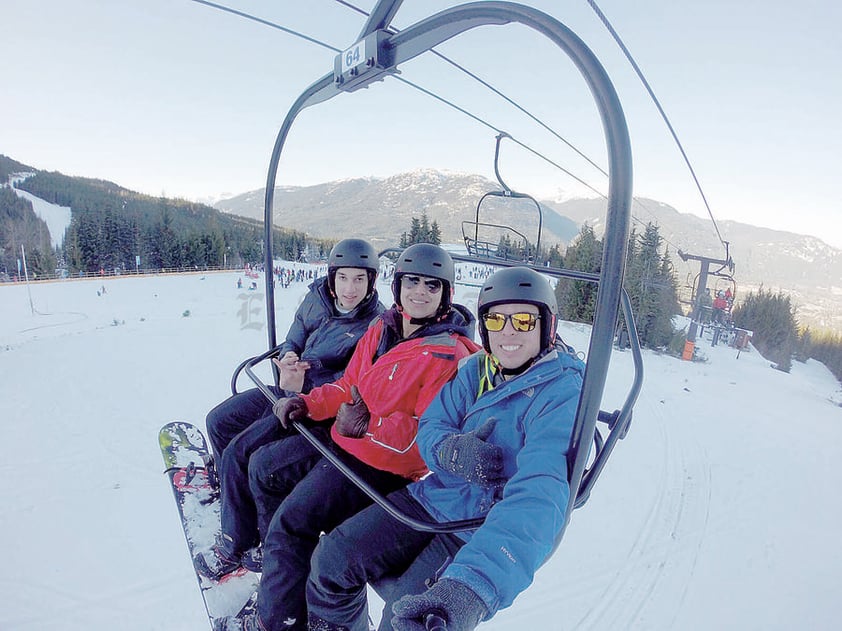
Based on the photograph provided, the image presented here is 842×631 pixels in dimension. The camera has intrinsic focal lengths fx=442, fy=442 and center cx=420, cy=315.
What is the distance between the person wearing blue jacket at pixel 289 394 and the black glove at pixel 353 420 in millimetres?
385

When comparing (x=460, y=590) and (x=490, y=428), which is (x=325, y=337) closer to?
(x=490, y=428)

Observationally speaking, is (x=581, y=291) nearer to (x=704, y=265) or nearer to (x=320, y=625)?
(x=704, y=265)

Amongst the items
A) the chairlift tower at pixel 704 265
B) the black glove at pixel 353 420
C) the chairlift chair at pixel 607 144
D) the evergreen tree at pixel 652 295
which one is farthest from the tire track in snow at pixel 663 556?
the evergreen tree at pixel 652 295

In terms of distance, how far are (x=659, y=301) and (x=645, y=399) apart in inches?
483

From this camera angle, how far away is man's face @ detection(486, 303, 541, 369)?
165 cm

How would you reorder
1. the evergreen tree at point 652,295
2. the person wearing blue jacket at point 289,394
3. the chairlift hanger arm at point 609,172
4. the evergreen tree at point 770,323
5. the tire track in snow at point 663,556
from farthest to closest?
the evergreen tree at point 770,323 < the evergreen tree at point 652,295 < the tire track in snow at point 663,556 < the person wearing blue jacket at point 289,394 < the chairlift hanger arm at point 609,172

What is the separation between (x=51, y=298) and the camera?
75.6 ft

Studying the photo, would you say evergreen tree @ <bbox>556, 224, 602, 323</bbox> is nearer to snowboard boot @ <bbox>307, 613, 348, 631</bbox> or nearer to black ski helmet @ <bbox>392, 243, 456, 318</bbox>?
black ski helmet @ <bbox>392, 243, 456, 318</bbox>

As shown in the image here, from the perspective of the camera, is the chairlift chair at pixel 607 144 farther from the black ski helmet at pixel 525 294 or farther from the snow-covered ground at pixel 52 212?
the snow-covered ground at pixel 52 212

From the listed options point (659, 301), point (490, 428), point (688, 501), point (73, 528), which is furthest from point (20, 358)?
point (659, 301)

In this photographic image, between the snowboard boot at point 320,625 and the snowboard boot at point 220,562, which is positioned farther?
the snowboard boot at point 220,562

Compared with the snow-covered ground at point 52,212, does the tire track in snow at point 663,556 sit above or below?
below

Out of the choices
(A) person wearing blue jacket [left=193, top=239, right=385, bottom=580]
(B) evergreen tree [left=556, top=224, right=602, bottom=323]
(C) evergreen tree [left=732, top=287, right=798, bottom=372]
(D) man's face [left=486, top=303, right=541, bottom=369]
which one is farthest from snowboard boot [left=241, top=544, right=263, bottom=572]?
(C) evergreen tree [left=732, top=287, right=798, bottom=372]

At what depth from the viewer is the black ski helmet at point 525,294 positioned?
1640 mm
